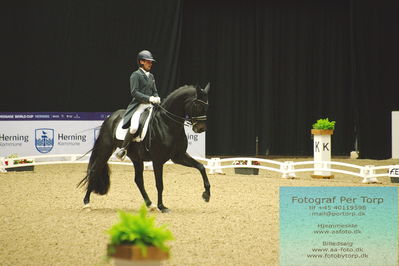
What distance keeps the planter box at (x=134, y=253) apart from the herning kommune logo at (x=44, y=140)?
502 inches

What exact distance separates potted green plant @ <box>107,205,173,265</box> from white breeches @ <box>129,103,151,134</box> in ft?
18.0

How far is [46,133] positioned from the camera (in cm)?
1606

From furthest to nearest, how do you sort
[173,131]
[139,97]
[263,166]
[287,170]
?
1. [263,166]
2. [287,170]
3. [139,97]
4. [173,131]

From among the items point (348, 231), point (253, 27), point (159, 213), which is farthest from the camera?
point (253, 27)

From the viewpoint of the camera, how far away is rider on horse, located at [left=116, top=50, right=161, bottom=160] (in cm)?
912

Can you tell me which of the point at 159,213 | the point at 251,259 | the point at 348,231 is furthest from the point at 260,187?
the point at 348,231

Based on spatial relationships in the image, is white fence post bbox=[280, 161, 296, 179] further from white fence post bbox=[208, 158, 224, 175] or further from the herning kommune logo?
the herning kommune logo

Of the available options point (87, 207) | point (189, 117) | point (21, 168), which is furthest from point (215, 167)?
point (189, 117)

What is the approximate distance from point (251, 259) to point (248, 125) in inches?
528

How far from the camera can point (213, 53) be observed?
19453 mm

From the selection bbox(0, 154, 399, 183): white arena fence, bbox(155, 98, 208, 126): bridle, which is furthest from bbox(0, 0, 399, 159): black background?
bbox(155, 98, 208, 126): bridle

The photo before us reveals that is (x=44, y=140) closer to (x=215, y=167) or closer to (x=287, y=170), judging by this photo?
(x=215, y=167)

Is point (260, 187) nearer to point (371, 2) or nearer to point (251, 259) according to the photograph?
point (251, 259)

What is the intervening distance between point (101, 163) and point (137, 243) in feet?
19.6
